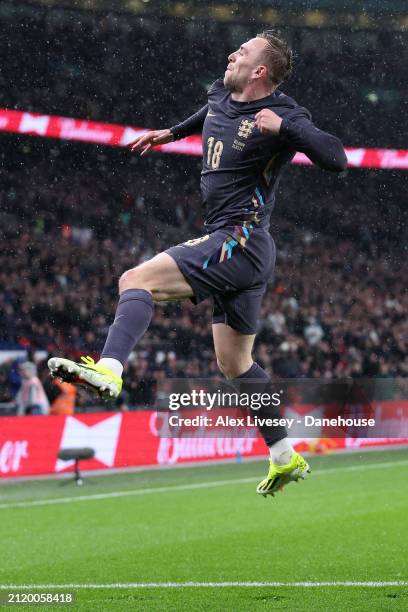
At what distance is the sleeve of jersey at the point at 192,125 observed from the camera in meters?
5.88

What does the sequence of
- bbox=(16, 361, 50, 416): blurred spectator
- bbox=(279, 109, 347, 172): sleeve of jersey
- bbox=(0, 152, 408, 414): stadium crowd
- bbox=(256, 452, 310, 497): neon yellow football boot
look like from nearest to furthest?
1. bbox=(279, 109, 347, 172): sleeve of jersey
2. bbox=(256, 452, 310, 497): neon yellow football boot
3. bbox=(16, 361, 50, 416): blurred spectator
4. bbox=(0, 152, 408, 414): stadium crowd

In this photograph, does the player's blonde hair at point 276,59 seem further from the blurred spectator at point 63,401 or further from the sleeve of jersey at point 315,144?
the blurred spectator at point 63,401

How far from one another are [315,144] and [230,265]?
27.5 inches

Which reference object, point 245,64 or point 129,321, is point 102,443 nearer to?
point 245,64

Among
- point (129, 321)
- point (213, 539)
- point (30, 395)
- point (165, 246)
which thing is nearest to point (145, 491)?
point (30, 395)

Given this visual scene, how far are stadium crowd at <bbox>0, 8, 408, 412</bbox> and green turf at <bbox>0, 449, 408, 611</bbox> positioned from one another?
3290 millimetres

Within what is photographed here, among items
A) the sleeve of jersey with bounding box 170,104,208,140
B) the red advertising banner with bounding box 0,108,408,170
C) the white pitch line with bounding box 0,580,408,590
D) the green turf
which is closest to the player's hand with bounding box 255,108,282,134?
the sleeve of jersey with bounding box 170,104,208,140

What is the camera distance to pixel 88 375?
4480mm

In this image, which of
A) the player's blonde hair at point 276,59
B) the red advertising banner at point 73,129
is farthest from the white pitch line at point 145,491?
the player's blonde hair at point 276,59

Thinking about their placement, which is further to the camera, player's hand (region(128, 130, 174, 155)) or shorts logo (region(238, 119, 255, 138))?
player's hand (region(128, 130, 174, 155))

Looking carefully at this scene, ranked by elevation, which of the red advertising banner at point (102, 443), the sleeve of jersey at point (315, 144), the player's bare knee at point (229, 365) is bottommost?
the player's bare knee at point (229, 365)

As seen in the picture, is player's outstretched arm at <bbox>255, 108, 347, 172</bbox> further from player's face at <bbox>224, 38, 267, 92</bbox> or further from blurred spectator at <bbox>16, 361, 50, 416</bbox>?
blurred spectator at <bbox>16, 361, 50, 416</bbox>

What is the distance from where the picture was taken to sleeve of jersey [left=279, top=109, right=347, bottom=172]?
498cm

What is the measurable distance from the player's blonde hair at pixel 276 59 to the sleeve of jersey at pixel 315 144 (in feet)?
1.54
